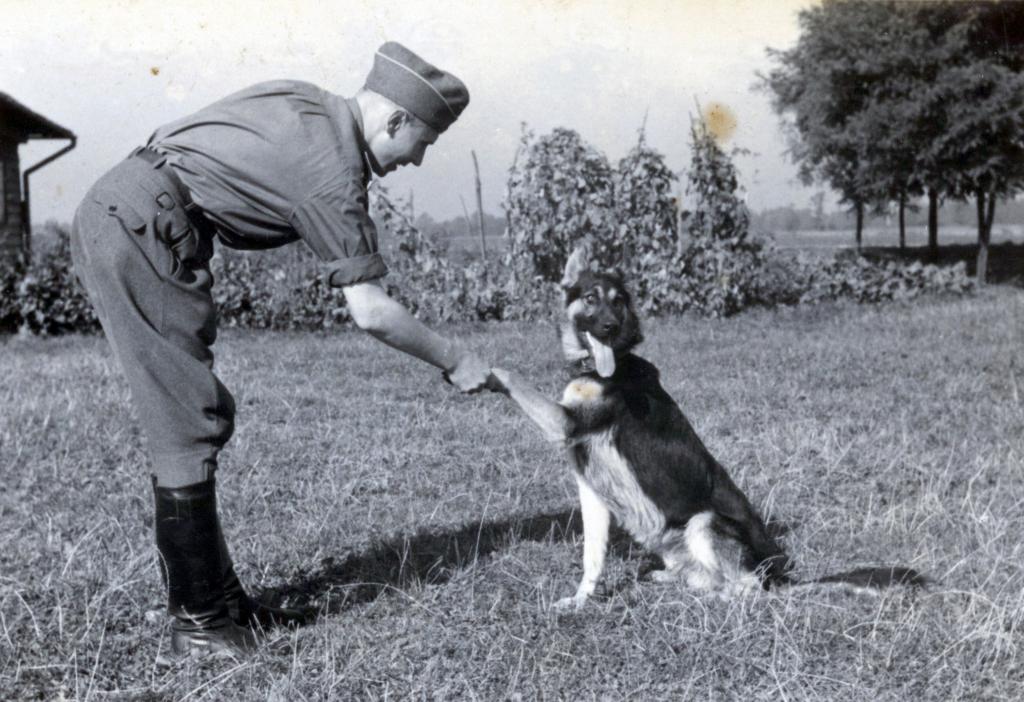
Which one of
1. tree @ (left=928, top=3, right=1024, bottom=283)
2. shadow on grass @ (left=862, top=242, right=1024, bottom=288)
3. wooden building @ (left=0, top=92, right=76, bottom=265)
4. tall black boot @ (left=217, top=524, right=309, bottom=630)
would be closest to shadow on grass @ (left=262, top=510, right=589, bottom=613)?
tall black boot @ (left=217, top=524, right=309, bottom=630)

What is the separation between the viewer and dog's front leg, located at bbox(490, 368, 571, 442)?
325 centimetres

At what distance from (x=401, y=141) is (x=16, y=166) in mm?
15470

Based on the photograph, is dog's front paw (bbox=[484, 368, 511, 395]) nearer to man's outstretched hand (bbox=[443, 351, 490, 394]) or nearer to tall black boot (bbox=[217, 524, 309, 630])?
man's outstretched hand (bbox=[443, 351, 490, 394])

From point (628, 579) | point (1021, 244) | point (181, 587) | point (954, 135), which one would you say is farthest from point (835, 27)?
point (181, 587)

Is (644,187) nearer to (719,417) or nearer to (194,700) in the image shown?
(719,417)

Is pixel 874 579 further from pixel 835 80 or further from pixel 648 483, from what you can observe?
pixel 835 80

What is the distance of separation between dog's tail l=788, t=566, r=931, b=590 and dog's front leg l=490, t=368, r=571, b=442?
122cm

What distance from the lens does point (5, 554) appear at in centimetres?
392

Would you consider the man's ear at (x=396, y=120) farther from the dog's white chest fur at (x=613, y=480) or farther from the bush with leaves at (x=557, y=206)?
the bush with leaves at (x=557, y=206)

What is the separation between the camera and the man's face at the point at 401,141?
9.42 feet

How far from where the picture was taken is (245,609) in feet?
10.8

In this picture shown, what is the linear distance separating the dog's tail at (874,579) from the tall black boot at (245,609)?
2064mm

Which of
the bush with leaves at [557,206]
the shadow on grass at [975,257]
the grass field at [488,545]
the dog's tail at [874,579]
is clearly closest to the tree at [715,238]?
the bush with leaves at [557,206]

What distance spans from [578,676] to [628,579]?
1029mm
